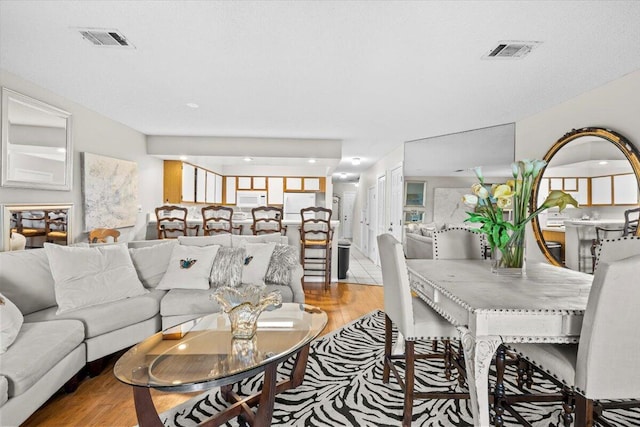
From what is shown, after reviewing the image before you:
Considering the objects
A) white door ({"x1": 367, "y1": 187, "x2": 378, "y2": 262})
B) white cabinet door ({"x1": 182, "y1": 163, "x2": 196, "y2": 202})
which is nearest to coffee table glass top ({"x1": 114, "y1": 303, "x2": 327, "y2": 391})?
white cabinet door ({"x1": 182, "y1": 163, "x2": 196, "y2": 202})

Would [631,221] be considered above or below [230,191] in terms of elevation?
below

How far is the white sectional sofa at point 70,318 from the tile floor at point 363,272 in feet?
8.95

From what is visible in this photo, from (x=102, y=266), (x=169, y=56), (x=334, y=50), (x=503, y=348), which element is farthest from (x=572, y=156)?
(x=102, y=266)

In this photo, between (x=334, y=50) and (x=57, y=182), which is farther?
(x=57, y=182)

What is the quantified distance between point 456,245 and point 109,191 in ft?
13.7

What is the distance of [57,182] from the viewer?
364cm

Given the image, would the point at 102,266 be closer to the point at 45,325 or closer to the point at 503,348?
the point at 45,325

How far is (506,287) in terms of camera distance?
1921 millimetres

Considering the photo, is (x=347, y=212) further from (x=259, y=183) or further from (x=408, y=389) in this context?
(x=408, y=389)

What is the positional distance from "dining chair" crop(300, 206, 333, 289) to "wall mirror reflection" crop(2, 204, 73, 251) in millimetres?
2770

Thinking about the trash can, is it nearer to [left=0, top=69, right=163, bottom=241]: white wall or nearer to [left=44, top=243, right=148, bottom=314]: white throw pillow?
[left=0, top=69, right=163, bottom=241]: white wall

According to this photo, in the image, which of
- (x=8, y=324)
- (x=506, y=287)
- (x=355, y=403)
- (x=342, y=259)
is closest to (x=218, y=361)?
(x=355, y=403)

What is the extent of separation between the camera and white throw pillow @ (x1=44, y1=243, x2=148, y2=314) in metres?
2.59

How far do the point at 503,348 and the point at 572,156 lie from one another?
98.3 inches
